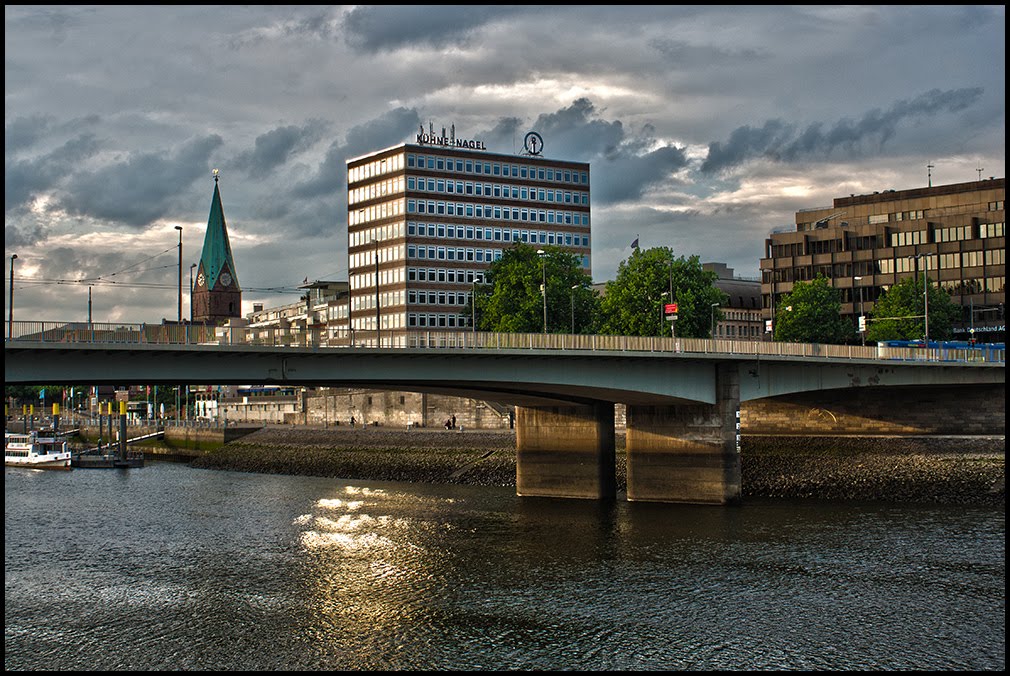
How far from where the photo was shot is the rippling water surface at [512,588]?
115 ft

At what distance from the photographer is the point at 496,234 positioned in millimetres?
142625

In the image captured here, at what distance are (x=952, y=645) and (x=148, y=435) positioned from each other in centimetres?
12552

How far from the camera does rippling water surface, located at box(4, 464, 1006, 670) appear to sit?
35156 mm

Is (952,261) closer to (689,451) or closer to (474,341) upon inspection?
(689,451)

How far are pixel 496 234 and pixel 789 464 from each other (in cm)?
7221

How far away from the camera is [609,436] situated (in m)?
74.8

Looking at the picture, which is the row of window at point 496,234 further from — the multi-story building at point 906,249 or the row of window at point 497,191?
the multi-story building at point 906,249

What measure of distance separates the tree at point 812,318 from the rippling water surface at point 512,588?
61.1 metres

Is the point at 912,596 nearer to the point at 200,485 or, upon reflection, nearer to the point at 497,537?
the point at 497,537

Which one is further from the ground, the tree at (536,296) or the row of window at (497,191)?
the row of window at (497,191)

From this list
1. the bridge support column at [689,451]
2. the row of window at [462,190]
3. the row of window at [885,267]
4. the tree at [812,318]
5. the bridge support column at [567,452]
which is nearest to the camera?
the bridge support column at [689,451]

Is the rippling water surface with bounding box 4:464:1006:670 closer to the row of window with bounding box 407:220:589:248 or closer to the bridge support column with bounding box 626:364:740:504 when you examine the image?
the bridge support column with bounding box 626:364:740:504

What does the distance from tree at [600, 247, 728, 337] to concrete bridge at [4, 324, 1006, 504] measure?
85.2ft

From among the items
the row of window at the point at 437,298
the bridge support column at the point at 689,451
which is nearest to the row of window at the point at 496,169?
the row of window at the point at 437,298
